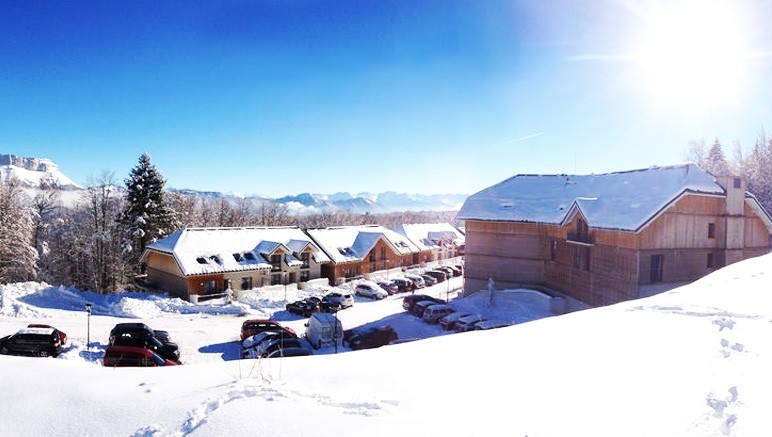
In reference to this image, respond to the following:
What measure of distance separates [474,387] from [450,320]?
21199mm

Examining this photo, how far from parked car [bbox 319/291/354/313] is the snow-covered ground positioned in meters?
23.9

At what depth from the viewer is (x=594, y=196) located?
29.4 metres

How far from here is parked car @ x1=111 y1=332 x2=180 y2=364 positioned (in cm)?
1811

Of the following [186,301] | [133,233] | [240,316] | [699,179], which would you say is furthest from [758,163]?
[133,233]

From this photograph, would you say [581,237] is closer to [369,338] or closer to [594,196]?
[594,196]

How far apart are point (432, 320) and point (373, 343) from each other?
20.3 feet

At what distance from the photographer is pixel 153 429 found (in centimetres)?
490

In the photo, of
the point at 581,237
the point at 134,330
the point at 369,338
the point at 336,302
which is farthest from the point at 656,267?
the point at 134,330

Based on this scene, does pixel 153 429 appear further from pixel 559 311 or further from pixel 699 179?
pixel 699 179

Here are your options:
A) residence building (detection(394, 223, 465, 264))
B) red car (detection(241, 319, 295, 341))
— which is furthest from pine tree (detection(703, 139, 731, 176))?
red car (detection(241, 319, 295, 341))

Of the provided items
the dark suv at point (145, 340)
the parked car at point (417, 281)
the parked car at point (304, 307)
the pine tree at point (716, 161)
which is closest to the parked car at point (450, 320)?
the parked car at point (304, 307)

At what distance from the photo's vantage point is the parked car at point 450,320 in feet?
86.1

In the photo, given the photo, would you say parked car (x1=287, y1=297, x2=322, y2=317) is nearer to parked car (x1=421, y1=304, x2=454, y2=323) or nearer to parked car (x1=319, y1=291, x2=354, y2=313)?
parked car (x1=319, y1=291, x2=354, y2=313)

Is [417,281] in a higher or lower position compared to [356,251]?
lower
